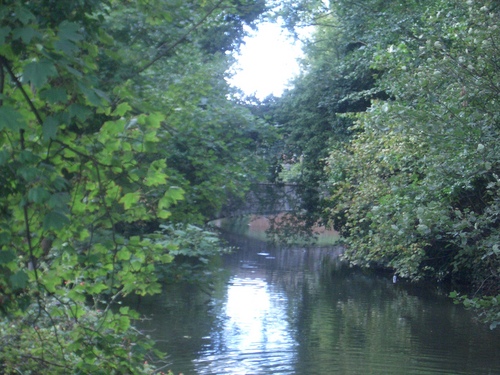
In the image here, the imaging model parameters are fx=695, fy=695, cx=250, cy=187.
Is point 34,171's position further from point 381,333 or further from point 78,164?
point 381,333

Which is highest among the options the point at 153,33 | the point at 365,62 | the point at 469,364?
the point at 365,62

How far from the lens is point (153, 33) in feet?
30.3

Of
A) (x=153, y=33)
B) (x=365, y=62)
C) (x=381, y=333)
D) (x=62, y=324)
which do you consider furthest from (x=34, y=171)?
(x=365, y=62)

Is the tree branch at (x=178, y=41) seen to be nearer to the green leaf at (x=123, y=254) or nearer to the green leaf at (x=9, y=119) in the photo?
the green leaf at (x=123, y=254)

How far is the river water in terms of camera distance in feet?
39.9

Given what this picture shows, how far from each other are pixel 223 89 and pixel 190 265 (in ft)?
11.3

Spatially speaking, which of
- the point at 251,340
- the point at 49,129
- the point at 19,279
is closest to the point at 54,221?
the point at 49,129

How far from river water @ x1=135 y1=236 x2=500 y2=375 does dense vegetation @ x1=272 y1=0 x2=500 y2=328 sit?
1245 millimetres

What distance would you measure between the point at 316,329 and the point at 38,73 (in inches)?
511

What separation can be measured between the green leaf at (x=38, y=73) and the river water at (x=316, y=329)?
27.9 ft

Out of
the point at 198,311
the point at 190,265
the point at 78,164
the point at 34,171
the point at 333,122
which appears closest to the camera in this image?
the point at 34,171

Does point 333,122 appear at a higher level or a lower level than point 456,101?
higher

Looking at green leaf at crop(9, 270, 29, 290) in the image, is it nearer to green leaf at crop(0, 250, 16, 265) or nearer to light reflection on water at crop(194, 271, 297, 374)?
green leaf at crop(0, 250, 16, 265)

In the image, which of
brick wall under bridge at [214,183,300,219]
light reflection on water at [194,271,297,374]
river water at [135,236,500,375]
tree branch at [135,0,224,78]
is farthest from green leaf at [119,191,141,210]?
brick wall under bridge at [214,183,300,219]
